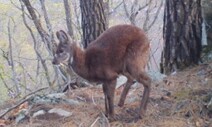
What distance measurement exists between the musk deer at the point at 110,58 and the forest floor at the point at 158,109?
173mm

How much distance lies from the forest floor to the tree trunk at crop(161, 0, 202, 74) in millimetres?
617

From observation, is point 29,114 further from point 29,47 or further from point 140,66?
point 29,47

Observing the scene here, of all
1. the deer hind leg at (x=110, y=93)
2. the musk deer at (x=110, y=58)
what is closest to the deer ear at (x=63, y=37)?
the musk deer at (x=110, y=58)

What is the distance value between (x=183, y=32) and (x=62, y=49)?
8.03ft

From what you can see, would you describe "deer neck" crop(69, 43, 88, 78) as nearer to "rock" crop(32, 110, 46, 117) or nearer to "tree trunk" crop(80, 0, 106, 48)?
"rock" crop(32, 110, 46, 117)

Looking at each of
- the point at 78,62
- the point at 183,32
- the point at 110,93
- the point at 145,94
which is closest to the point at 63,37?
the point at 78,62

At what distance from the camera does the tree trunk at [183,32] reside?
6629mm

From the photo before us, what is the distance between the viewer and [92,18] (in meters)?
7.55

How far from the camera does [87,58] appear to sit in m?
5.03

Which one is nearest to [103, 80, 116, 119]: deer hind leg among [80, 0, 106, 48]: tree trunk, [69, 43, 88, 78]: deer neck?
[69, 43, 88, 78]: deer neck

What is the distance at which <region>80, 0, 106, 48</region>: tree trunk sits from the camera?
7508 millimetres

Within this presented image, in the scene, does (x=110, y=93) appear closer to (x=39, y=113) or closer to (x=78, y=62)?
(x=78, y=62)

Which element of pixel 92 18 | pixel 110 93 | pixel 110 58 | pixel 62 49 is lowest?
pixel 110 93

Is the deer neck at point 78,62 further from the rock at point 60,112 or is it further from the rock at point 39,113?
the rock at point 39,113
